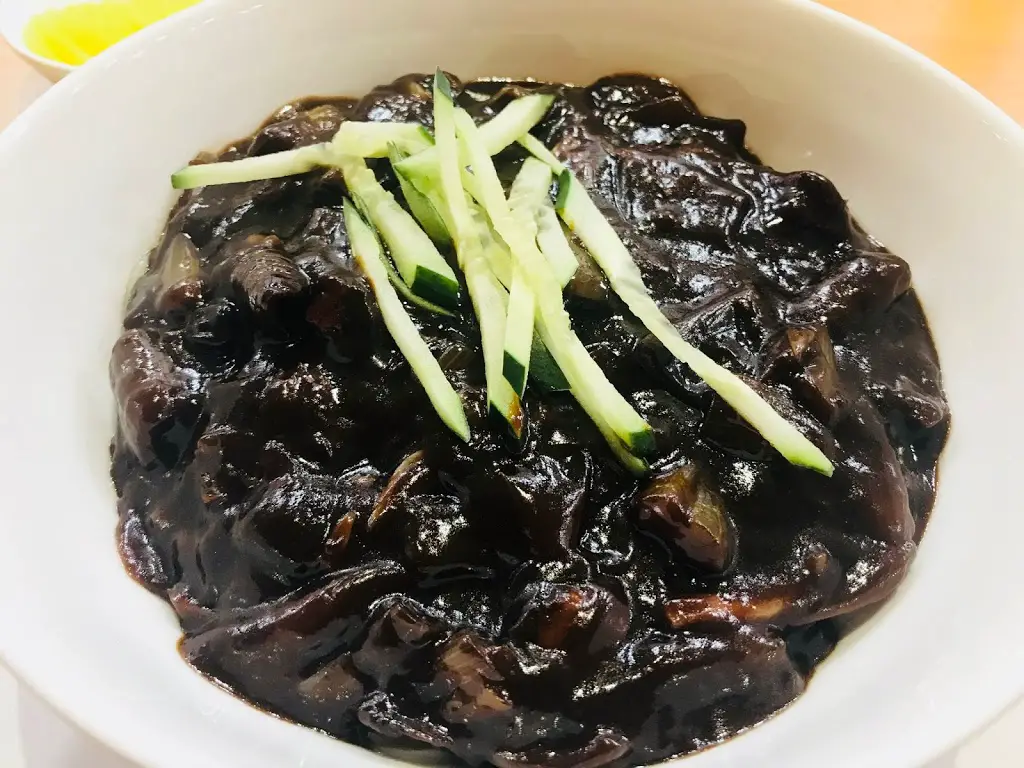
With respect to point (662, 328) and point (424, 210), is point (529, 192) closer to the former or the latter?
point (424, 210)

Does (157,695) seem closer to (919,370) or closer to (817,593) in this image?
(817,593)

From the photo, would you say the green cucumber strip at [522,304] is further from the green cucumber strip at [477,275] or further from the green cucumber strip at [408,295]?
the green cucumber strip at [408,295]

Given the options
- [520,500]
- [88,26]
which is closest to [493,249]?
[520,500]

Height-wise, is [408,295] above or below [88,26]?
above

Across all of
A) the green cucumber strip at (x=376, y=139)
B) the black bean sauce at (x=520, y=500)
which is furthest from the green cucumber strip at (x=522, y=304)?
the green cucumber strip at (x=376, y=139)

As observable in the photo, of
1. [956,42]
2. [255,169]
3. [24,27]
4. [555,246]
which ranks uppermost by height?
[956,42]

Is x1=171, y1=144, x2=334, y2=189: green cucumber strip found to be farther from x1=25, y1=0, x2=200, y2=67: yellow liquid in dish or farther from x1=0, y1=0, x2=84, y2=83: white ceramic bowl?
x1=25, y1=0, x2=200, y2=67: yellow liquid in dish
